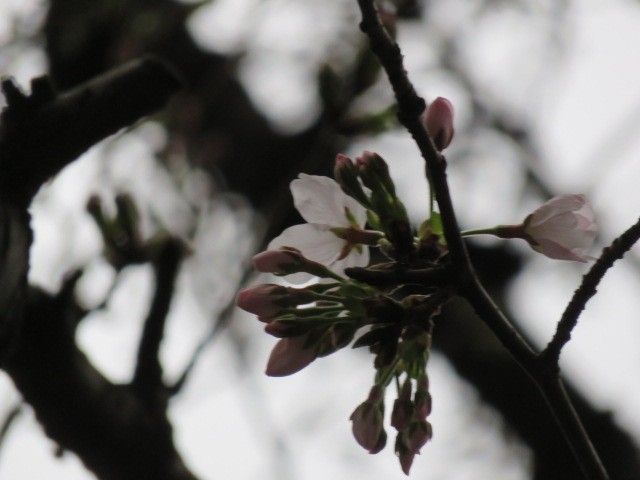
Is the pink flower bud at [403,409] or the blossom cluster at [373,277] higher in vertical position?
the blossom cluster at [373,277]

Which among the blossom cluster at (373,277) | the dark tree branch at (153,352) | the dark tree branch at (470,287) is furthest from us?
the dark tree branch at (153,352)

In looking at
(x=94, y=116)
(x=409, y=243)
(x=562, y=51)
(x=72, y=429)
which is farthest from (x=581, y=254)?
(x=562, y=51)

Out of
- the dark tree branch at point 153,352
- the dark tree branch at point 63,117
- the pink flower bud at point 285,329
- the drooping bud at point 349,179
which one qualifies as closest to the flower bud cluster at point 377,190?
the drooping bud at point 349,179

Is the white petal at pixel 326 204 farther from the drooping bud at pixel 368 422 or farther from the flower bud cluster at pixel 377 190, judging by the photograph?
the drooping bud at pixel 368 422

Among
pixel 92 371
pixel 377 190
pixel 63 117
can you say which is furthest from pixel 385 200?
pixel 92 371

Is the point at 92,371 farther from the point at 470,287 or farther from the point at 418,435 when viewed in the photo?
the point at 470,287

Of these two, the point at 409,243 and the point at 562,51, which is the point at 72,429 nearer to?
the point at 409,243
